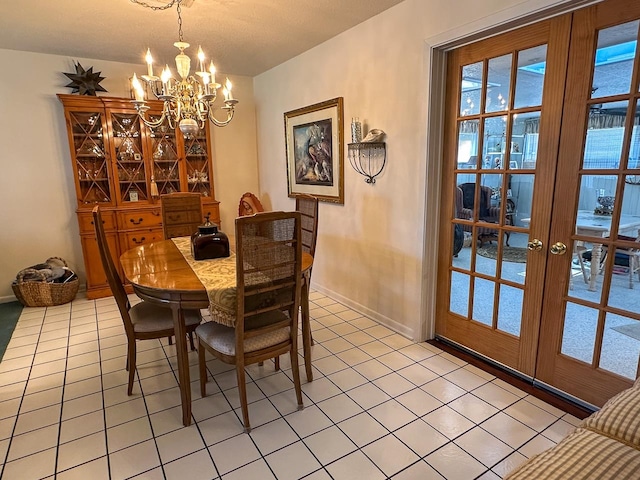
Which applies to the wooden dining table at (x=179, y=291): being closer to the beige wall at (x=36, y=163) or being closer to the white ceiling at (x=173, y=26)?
the white ceiling at (x=173, y=26)

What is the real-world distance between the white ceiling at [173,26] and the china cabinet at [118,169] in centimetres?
58

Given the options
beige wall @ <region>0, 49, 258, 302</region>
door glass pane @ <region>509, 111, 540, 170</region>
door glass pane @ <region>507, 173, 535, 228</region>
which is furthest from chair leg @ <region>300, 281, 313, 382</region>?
beige wall @ <region>0, 49, 258, 302</region>

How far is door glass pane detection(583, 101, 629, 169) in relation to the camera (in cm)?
181

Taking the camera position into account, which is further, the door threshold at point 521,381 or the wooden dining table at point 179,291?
the door threshold at point 521,381

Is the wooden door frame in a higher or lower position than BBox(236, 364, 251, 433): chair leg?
higher

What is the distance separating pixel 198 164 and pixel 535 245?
3.83 m

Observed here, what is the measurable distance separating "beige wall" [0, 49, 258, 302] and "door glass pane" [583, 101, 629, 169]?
14.4 ft

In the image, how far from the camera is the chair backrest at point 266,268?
5.84ft

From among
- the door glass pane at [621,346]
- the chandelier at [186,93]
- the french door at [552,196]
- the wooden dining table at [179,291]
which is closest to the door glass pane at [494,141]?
the french door at [552,196]

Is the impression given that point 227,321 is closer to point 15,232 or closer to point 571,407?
point 571,407

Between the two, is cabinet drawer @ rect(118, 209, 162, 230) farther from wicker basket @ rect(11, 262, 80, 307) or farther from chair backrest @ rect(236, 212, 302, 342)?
chair backrest @ rect(236, 212, 302, 342)

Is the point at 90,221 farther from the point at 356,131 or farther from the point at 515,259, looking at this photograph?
the point at 515,259

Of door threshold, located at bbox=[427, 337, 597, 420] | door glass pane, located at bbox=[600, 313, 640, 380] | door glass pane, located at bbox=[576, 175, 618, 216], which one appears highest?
door glass pane, located at bbox=[576, 175, 618, 216]

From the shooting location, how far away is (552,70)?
2023 mm
